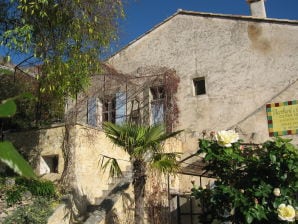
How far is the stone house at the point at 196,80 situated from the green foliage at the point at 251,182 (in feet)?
17.0

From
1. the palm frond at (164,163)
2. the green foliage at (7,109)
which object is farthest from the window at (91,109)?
the green foliage at (7,109)

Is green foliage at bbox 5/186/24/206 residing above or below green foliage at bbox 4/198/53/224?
above

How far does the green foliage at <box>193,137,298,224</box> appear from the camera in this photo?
559 centimetres

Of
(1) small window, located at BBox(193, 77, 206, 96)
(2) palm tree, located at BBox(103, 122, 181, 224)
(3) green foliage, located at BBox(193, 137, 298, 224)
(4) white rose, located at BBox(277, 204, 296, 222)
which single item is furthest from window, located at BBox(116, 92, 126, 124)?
(4) white rose, located at BBox(277, 204, 296, 222)

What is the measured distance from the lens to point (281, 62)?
1264 cm

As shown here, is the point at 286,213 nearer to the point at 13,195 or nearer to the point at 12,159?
the point at 12,159

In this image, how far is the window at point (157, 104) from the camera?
14430 mm

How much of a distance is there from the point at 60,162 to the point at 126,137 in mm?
3218

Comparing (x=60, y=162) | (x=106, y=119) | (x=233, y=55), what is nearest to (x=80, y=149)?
(x=60, y=162)

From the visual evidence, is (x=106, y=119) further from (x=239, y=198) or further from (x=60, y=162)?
(x=239, y=198)

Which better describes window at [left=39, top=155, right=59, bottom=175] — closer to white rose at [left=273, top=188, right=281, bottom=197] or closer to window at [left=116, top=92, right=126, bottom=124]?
window at [left=116, top=92, right=126, bottom=124]

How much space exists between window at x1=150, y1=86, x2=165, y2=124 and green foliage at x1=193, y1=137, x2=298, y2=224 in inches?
324

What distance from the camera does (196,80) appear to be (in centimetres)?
1422

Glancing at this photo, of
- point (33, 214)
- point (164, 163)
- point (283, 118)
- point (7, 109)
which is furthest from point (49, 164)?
point (7, 109)
